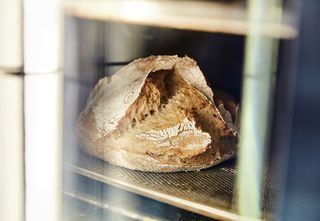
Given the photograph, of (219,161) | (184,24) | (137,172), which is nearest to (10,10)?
(184,24)

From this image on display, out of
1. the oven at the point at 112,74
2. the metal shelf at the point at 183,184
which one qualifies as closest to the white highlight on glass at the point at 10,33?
the oven at the point at 112,74

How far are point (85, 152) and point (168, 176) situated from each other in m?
0.20

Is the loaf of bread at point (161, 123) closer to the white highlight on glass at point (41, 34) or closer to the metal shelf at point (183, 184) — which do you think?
the metal shelf at point (183, 184)

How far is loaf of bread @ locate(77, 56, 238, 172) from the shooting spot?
0.93 m

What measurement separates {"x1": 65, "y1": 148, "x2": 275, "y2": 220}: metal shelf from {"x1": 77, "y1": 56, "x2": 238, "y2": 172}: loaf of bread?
0.02m

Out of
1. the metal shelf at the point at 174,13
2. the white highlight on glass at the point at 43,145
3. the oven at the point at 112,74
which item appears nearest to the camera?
the oven at the point at 112,74

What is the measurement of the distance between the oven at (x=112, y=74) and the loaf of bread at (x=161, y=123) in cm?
3

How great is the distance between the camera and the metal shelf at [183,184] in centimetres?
78

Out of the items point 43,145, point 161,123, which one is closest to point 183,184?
point 161,123

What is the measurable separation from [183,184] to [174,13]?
0.35m

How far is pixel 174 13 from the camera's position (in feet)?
2.46

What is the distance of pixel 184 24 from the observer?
727mm

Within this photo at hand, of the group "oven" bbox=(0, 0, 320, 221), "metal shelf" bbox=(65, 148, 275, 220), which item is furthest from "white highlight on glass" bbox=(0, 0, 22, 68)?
"metal shelf" bbox=(65, 148, 275, 220)

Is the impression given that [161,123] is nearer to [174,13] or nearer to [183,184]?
[183,184]
